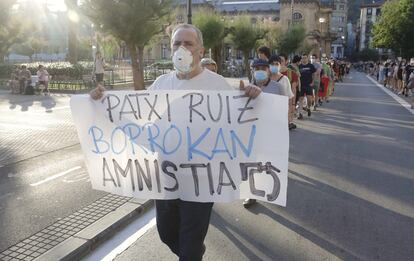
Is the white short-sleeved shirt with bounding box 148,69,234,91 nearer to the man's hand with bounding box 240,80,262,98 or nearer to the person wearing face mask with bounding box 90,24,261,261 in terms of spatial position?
the person wearing face mask with bounding box 90,24,261,261

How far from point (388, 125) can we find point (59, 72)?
17.9 metres

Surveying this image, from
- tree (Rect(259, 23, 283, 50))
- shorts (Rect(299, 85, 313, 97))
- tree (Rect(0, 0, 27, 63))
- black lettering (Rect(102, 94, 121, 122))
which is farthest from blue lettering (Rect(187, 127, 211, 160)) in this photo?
tree (Rect(259, 23, 283, 50))

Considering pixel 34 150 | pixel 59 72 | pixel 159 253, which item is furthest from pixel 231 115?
pixel 59 72

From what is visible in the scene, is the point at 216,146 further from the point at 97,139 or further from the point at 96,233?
the point at 96,233

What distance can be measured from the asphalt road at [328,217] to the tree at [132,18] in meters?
13.1

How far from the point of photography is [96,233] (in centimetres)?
440

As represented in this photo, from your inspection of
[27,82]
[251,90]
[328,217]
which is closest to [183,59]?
[251,90]

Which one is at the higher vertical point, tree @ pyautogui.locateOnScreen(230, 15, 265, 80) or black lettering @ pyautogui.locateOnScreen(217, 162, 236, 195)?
tree @ pyautogui.locateOnScreen(230, 15, 265, 80)

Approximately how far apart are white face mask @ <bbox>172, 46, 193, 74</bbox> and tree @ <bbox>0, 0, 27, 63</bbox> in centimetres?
2708

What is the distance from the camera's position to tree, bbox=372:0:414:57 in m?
42.4

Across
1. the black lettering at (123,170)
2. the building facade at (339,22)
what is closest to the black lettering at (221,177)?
the black lettering at (123,170)

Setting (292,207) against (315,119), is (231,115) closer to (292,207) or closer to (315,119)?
(292,207)

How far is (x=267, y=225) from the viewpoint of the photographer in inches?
192

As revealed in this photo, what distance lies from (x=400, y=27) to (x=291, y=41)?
1257 centimetres
